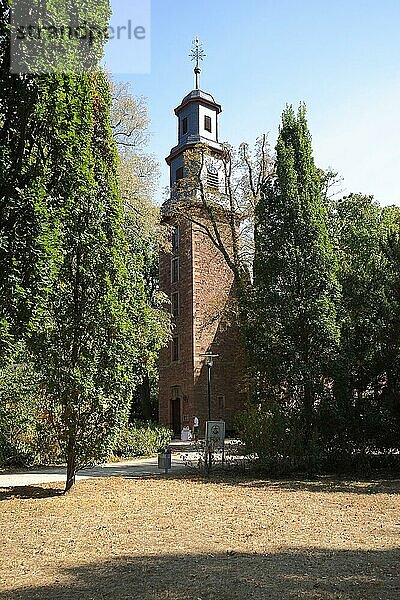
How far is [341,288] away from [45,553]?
433 inches

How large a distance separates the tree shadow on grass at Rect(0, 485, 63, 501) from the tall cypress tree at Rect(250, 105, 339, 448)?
5.89 m

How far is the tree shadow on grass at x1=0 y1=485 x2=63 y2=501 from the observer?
11176 mm

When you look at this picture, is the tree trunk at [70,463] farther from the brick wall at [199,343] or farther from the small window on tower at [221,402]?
the small window on tower at [221,402]

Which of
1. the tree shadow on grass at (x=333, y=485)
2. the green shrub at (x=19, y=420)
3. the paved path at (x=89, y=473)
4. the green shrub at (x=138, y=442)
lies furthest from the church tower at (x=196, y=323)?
the tree shadow on grass at (x=333, y=485)

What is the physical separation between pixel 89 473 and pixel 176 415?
18399mm

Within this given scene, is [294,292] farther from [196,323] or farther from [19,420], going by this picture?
[196,323]

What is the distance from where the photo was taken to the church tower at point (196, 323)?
3144 cm

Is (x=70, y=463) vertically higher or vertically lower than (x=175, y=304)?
lower

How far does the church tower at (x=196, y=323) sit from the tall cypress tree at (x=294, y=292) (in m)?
14.9

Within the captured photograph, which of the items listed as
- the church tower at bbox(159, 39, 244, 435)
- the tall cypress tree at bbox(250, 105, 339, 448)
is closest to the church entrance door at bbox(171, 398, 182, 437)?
the church tower at bbox(159, 39, 244, 435)

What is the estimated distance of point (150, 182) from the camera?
69.8ft

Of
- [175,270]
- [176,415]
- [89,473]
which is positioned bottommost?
[89,473]

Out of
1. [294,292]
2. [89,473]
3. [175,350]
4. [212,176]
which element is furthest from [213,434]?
[175,350]

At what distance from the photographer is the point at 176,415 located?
33.7 m
